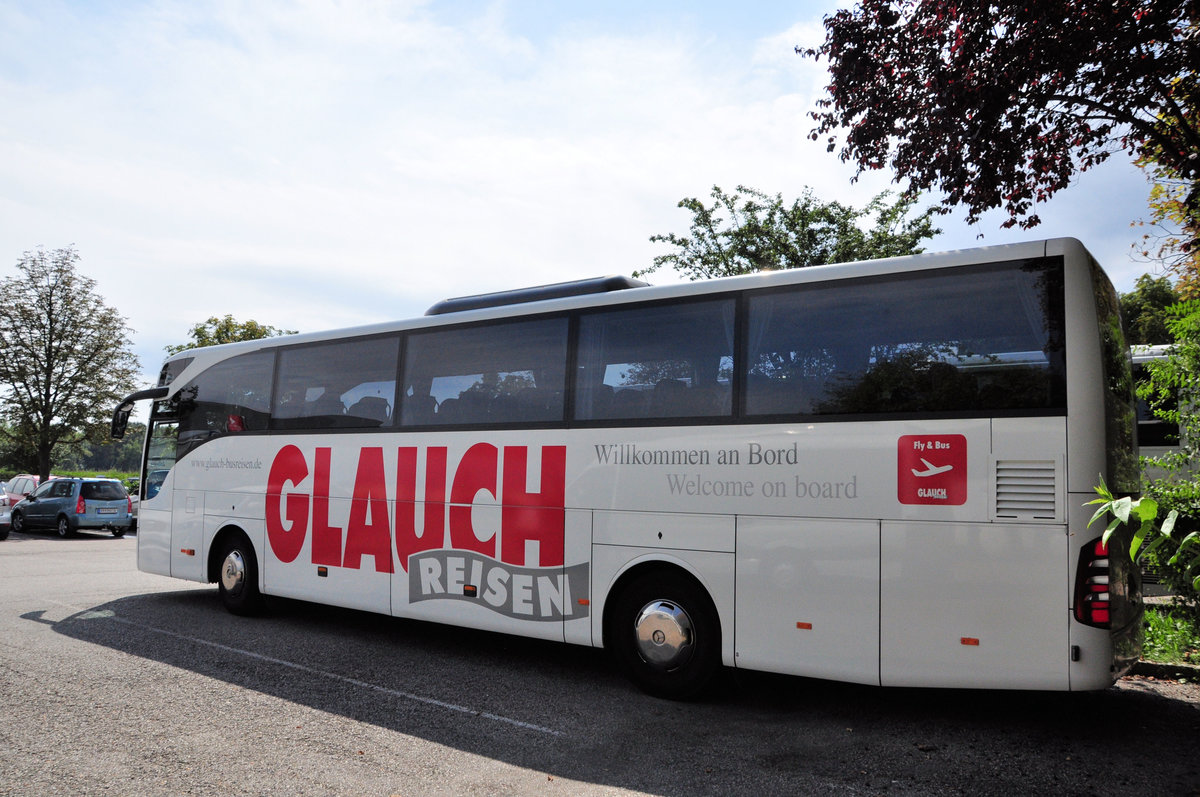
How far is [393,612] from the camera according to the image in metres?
8.76

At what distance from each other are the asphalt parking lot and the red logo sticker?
165 centimetres

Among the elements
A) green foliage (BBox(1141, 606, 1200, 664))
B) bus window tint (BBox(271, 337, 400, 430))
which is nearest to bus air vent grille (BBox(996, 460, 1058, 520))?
green foliage (BBox(1141, 606, 1200, 664))

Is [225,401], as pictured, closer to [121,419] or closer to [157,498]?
[121,419]

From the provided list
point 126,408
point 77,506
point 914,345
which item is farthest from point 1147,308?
point 77,506

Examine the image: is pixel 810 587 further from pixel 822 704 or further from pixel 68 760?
pixel 68 760

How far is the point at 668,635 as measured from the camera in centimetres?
679

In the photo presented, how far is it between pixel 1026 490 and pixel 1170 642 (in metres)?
3.84

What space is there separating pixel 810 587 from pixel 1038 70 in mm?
5729

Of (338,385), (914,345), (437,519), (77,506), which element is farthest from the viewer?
(77,506)

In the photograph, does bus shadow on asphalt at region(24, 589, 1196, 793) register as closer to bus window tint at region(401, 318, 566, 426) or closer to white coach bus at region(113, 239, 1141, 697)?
white coach bus at region(113, 239, 1141, 697)

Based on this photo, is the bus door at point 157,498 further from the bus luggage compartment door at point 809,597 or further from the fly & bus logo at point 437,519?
the bus luggage compartment door at point 809,597

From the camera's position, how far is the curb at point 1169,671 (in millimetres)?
7160

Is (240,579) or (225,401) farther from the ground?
(225,401)

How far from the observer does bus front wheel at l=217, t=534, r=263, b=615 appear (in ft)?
33.8
